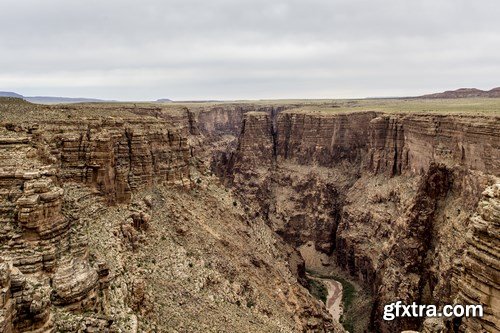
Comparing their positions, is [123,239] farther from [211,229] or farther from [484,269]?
[484,269]

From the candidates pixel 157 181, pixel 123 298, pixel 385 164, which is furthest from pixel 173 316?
pixel 385 164

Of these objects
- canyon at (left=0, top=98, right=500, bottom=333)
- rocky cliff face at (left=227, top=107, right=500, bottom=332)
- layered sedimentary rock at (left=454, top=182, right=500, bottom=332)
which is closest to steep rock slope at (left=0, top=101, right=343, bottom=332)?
canyon at (left=0, top=98, right=500, bottom=333)

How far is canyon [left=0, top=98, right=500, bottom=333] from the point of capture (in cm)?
1816

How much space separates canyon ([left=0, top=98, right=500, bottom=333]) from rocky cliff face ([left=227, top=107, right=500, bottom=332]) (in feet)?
0.84

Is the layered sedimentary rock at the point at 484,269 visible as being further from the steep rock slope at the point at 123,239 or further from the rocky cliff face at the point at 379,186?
the steep rock slope at the point at 123,239

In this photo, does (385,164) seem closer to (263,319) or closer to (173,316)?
(263,319)

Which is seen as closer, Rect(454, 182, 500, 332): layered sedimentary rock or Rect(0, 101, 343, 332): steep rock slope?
Rect(454, 182, 500, 332): layered sedimentary rock

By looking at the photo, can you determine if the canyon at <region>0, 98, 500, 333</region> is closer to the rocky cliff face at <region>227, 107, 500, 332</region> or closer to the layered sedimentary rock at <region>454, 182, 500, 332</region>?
the layered sedimentary rock at <region>454, 182, 500, 332</region>

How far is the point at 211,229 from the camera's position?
4075 cm

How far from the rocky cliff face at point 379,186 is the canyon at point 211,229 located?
0.84 feet

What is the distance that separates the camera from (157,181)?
134 feet

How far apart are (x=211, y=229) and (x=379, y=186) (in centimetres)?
3917

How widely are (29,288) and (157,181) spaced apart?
26.0 m

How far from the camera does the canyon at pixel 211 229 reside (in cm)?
1816
